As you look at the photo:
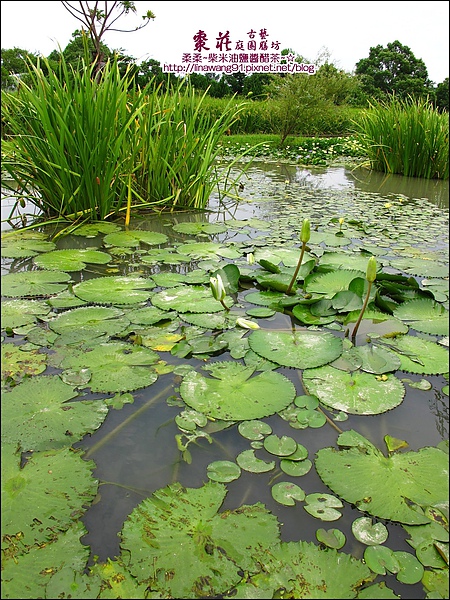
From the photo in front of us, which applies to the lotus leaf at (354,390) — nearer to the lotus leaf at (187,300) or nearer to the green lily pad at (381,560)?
the green lily pad at (381,560)

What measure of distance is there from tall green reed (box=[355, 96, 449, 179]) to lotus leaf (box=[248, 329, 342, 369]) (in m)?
4.00

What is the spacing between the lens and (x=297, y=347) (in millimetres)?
1379

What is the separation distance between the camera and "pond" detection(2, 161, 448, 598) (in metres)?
0.86

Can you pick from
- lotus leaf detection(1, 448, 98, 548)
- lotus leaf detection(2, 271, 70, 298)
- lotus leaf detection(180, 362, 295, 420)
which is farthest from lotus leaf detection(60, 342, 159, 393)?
lotus leaf detection(2, 271, 70, 298)

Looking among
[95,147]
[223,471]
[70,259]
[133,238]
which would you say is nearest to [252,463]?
[223,471]

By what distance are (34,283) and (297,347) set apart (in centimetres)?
110

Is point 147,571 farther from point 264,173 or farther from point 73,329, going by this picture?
point 264,173

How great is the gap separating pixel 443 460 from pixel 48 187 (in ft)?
8.17

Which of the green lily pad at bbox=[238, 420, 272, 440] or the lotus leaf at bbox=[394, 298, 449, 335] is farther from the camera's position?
the lotus leaf at bbox=[394, 298, 449, 335]

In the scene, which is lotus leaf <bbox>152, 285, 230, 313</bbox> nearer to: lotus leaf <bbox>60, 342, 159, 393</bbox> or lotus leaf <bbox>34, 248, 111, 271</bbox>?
lotus leaf <bbox>60, 342, 159, 393</bbox>

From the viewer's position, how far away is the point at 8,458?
92 cm

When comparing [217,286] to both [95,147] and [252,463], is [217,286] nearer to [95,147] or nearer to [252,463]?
[252,463]

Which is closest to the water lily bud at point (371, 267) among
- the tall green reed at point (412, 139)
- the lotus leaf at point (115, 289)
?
the lotus leaf at point (115, 289)

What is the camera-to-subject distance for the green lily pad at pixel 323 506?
0.83 metres
